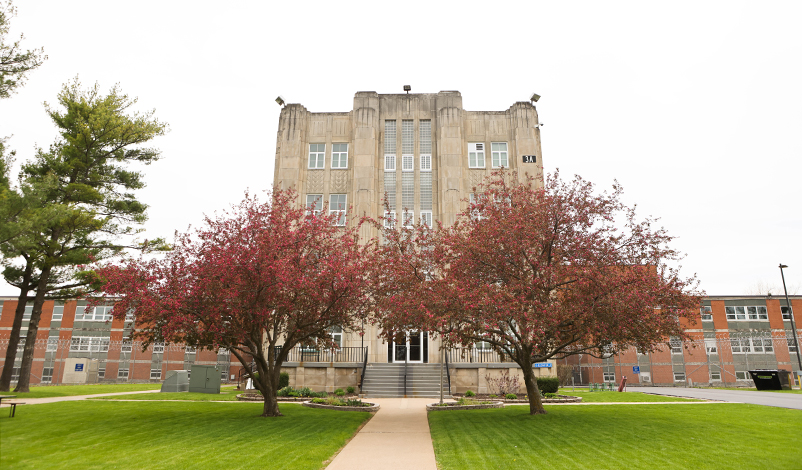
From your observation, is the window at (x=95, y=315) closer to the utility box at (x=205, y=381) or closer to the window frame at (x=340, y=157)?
the utility box at (x=205, y=381)

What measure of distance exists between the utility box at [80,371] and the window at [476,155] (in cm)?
3667

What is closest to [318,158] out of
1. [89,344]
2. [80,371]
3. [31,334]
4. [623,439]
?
[31,334]

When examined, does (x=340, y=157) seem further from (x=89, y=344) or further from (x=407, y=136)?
(x=89, y=344)

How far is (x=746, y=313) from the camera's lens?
48.5 metres

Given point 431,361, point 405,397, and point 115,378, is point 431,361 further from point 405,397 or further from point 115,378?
point 115,378

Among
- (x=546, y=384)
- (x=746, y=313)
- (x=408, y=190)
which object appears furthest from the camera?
(x=746, y=313)

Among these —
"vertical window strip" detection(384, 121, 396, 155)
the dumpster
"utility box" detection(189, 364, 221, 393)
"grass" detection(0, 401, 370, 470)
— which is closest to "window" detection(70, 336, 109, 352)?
"utility box" detection(189, 364, 221, 393)

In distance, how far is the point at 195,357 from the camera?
155 ft

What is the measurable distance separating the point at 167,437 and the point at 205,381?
626 inches

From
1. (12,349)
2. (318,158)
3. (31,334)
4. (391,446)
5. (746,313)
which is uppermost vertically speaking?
(318,158)

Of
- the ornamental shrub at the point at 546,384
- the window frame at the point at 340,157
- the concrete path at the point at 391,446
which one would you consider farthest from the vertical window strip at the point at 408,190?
the concrete path at the point at 391,446

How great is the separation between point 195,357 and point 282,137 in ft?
85.7

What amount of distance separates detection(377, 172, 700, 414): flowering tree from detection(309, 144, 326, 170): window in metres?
19.2

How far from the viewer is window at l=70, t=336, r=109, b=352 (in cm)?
4579
